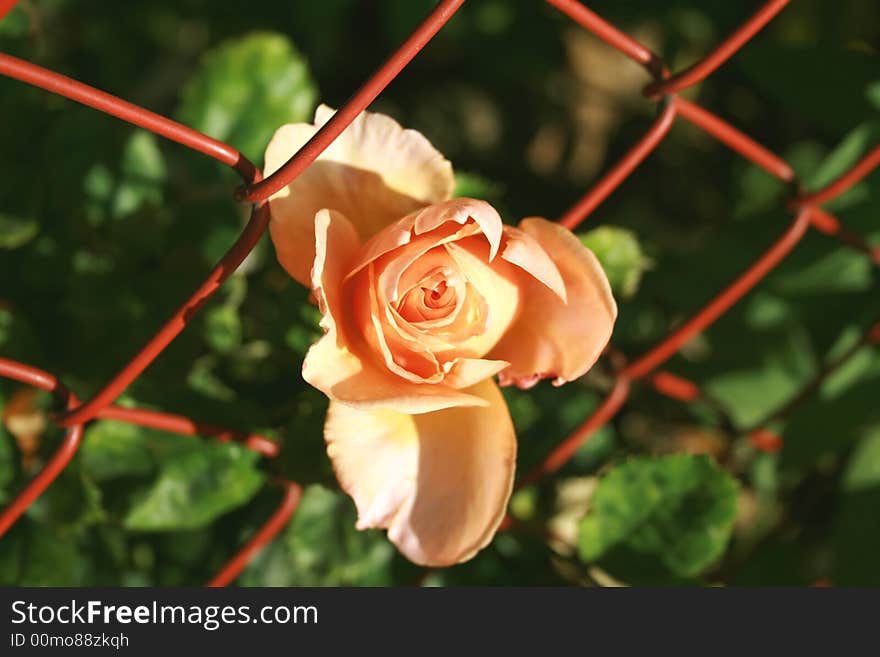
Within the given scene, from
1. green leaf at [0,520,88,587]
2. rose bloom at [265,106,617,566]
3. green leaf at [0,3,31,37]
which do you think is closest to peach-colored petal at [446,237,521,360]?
rose bloom at [265,106,617,566]

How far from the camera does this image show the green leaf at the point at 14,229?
0.80 metres

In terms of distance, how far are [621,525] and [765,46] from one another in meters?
0.58

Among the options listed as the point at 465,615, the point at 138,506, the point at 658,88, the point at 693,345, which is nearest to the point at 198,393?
the point at 138,506

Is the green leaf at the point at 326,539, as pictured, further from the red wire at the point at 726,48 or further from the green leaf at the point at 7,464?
the red wire at the point at 726,48

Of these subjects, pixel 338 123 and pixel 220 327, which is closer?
pixel 338 123

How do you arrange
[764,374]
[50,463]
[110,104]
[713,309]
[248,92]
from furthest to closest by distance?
[764,374]
[248,92]
[713,309]
[50,463]
[110,104]

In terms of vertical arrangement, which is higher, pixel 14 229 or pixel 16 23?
pixel 16 23

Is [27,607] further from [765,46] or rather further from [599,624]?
[765,46]

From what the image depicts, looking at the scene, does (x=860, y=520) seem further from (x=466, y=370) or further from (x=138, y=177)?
(x=138, y=177)

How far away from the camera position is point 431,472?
0.58 metres

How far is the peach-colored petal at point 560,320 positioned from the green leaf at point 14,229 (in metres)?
0.45

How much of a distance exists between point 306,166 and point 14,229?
1.26ft

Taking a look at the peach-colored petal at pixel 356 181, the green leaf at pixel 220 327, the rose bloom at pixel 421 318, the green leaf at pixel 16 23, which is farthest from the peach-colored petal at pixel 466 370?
the green leaf at pixel 16 23

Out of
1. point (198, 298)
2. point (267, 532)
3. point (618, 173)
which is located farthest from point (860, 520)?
point (198, 298)
